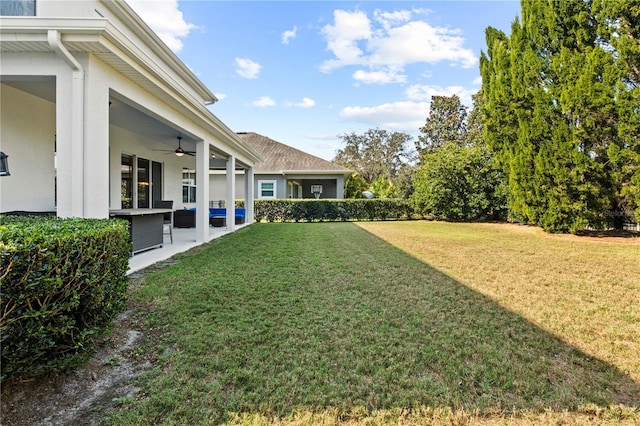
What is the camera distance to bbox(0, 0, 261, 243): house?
4.02 m

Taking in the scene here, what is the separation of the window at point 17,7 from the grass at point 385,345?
4.12 metres

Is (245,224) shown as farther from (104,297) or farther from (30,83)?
(104,297)

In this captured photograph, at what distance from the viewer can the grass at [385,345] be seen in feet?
7.23

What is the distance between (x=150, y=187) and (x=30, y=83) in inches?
276

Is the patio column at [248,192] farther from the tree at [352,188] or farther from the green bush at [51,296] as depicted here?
the tree at [352,188]

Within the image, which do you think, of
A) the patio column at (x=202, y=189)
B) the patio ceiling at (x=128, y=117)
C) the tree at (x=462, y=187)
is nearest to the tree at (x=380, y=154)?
the tree at (x=462, y=187)

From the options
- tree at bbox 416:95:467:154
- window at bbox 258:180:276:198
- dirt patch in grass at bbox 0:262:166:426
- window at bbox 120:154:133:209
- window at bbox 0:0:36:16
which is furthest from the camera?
tree at bbox 416:95:467:154

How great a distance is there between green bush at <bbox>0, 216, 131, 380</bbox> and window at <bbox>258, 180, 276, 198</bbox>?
18.1m

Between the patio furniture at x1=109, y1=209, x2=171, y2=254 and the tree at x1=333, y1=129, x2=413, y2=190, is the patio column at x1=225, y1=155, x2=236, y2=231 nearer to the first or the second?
the patio furniture at x1=109, y1=209, x2=171, y2=254

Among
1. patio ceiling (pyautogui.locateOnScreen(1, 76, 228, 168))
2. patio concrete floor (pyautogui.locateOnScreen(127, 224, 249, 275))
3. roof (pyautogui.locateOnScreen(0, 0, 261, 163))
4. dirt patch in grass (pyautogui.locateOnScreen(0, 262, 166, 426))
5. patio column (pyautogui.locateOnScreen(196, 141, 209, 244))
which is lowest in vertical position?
dirt patch in grass (pyautogui.locateOnScreen(0, 262, 166, 426))

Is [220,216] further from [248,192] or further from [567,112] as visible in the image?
[567,112]

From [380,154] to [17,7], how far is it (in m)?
39.3

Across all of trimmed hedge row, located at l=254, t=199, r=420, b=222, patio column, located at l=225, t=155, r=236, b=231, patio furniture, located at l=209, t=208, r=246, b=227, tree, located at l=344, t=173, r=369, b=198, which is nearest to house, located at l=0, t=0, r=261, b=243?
patio column, located at l=225, t=155, r=236, b=231

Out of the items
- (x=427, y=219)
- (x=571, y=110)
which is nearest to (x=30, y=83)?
(x=571, y=110)
